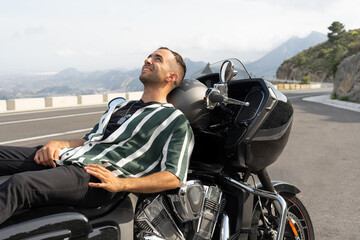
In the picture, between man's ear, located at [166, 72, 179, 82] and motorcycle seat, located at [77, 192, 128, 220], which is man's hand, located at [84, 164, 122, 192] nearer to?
motorcycle seat, located at [77, 192, 128, 220]

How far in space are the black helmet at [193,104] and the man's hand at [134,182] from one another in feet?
1.63

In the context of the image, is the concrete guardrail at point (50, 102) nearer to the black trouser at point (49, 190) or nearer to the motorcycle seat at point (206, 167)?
the motorcycle seat at point (206, 167)

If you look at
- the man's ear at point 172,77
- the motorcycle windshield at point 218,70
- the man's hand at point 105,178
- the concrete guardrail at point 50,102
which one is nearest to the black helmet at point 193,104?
the man's ear at point 172,77

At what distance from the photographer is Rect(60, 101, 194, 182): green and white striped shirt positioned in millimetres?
2361

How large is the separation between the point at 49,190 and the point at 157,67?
1.20 meters

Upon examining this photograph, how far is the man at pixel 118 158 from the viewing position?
2.01 m

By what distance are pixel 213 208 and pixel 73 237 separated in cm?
98

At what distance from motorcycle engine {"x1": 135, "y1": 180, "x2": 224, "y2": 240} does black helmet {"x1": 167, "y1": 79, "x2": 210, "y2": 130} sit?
41 centimetres

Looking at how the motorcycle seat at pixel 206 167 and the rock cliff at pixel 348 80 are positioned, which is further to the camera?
the rock cliff at pixel 348 80

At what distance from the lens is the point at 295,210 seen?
3041 millimetres

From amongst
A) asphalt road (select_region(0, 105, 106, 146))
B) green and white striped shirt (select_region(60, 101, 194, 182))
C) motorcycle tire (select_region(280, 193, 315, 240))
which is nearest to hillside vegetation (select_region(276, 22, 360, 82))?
asphalt road (select_region(0, 105, 106, 146))

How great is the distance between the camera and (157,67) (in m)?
2.82

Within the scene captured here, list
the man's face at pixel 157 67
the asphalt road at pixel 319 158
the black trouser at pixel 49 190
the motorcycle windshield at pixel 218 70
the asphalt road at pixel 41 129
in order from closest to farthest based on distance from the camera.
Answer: the black trouser at pixel 49 190
the man's face at pixel 157 67
the motorcycle windshield at pixel 218 70
the asphalt road at pixel 319 158
the asphalt road at pixel 41 129

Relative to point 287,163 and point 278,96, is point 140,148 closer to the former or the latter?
point 278,96
